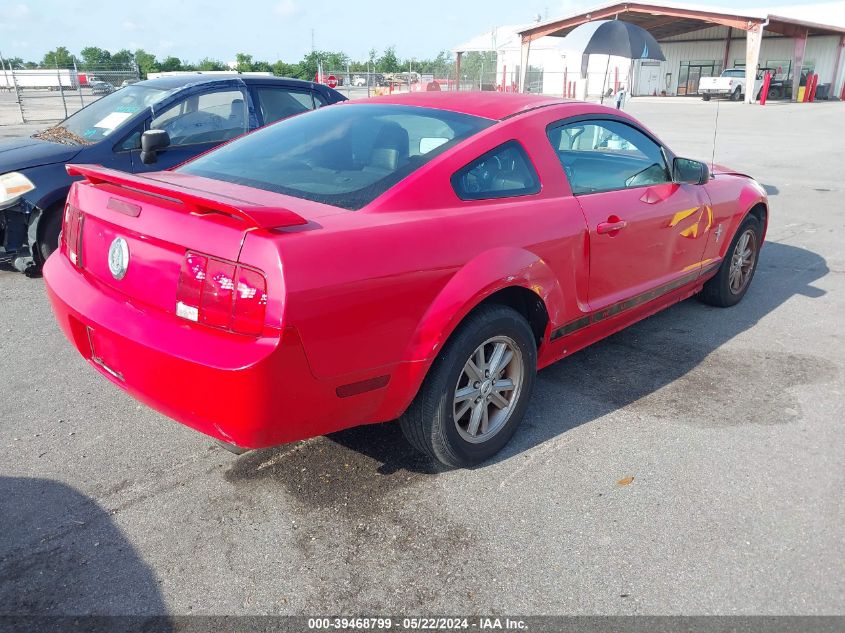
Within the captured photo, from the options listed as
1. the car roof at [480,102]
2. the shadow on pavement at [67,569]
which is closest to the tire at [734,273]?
the car roof at [480,102]

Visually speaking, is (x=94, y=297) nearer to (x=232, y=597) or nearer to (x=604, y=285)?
(x=232, y=597)

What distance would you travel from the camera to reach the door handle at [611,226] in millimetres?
3362

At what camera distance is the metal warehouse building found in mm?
34781

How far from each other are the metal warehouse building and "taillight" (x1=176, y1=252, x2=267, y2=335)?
31.5 metres

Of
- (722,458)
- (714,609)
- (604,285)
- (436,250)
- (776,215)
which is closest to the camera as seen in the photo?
(714,609)

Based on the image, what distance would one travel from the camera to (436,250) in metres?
2.56

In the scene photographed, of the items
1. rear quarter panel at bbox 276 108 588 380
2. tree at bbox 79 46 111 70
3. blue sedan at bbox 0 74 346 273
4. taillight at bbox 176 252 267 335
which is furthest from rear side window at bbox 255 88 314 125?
tree at bbox 79 46 111 70

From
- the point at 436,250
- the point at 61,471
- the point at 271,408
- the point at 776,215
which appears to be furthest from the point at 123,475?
the point at 776,215

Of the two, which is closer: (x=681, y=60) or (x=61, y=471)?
(x=61, y=471)

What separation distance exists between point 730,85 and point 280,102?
38068mm

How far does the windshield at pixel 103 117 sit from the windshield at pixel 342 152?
3.15 metres

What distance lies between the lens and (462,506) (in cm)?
271

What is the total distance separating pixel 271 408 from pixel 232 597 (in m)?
0.64

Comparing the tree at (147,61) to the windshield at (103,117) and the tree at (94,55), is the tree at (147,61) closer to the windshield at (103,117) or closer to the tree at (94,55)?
the tree at (94,55)
